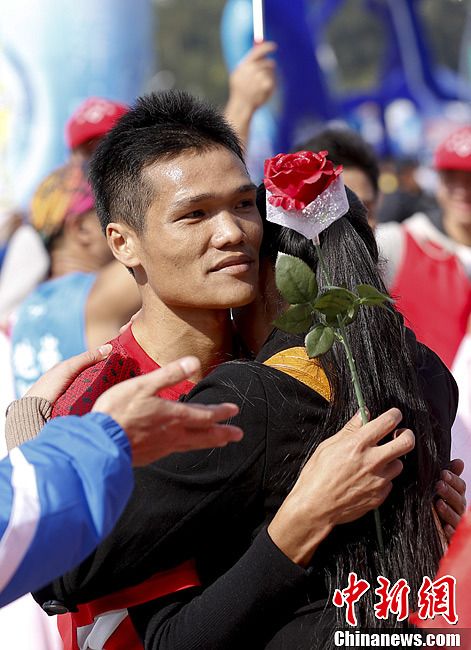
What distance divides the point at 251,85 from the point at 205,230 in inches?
80.2

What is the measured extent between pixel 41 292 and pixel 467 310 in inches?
74.7

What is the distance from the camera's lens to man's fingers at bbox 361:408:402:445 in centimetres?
196

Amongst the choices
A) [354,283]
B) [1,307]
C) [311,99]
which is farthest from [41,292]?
[311,99]

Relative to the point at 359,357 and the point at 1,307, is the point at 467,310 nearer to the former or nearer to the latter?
the point at 1,307

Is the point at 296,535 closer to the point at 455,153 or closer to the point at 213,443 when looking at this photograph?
the point at 213,443

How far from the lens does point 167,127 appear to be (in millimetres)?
2441

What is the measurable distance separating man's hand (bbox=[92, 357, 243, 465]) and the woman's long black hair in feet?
1.42

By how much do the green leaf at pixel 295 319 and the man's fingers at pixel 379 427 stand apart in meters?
0.22

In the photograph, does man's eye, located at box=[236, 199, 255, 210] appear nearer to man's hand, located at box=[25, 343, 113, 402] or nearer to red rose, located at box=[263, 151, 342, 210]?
red rose, located at box=[263, 151, 342, 210]

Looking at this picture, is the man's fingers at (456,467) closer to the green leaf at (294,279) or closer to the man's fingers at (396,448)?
the man's fingers at (396,448)

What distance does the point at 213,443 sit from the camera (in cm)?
173

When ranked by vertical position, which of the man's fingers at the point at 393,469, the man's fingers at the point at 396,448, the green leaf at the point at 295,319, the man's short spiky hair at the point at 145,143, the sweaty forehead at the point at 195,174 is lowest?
the man's fingers at the point at 393,469

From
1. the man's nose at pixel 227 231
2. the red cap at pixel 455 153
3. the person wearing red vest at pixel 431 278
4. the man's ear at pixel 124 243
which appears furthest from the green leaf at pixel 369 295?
the red cap at pixel 455 153

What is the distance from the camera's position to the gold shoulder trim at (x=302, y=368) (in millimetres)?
2084
